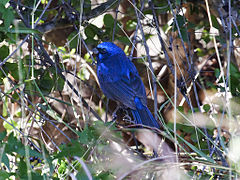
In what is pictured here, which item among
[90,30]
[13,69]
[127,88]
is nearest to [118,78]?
[127,88]

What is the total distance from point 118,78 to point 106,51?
1.07 ft

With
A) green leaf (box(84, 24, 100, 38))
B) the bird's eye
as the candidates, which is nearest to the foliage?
green leaf (box(84, 24, 100, 38))

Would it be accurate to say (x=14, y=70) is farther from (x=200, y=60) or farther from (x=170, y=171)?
(x=200, y=60)

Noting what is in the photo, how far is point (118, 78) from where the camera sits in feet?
13.7

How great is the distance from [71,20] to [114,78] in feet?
2.55

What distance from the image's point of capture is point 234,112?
10.0ft

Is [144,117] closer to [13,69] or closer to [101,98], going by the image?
[101,98]

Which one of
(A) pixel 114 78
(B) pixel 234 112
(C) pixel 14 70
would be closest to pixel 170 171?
(B) pixel 234 112

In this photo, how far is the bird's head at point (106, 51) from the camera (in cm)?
400

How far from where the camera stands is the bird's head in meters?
4.00

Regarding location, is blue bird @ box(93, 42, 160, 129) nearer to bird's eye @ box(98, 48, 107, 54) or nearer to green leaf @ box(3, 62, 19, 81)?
bird's eye @ box(98, 48, 107, 54)

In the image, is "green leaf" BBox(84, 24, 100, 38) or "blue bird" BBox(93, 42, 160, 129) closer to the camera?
"green leaf" BBox(84, 24, 100, 38)

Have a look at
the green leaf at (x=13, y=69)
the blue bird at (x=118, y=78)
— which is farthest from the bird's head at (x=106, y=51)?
the green leaf at (x=13, y=69)

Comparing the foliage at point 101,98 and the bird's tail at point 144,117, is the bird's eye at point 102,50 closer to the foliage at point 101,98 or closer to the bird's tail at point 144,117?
the foliage at point 101,98
